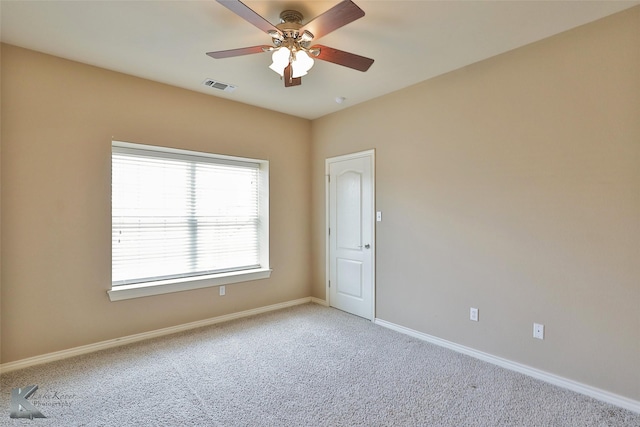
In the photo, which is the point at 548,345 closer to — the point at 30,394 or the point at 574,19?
the point at 574,19

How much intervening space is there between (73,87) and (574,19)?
4.13m

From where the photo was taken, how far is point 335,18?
1808mm

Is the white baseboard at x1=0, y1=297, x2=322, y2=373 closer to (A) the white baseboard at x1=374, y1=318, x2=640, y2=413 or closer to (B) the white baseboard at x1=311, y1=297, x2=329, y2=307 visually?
(B) the white baseboard at x1=311, y1=297, x2=329, y2=307

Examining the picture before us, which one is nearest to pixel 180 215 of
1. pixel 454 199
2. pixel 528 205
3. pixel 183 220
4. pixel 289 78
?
pixel 183 220

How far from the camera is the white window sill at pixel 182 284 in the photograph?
3.12m

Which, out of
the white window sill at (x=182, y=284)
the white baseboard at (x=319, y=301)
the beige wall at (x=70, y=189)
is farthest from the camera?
the white baseboard at (x=319, y=301)

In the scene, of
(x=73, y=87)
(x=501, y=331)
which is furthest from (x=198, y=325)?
(x=501, y=331)

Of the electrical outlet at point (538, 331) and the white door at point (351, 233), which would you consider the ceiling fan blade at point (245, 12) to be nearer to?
the white door at point (351, 233)

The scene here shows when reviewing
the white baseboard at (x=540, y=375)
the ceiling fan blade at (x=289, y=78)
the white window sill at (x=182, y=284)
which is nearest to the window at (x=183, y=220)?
the white window sill at (x=182, y=284)

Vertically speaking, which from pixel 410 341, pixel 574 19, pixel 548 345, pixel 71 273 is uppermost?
pixel 574 19

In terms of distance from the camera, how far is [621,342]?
7.14 feet

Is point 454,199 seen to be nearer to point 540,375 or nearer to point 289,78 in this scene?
point 540,375

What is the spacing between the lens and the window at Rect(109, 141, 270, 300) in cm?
323

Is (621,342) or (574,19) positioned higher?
(574,19)
